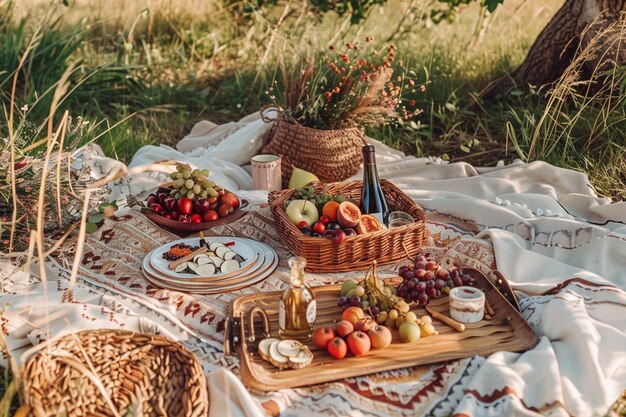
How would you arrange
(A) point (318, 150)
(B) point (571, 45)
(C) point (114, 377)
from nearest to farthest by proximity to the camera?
1. (C) point (114, 377)
2. (A) point (318, 150)
3. (B) point (571, 45)

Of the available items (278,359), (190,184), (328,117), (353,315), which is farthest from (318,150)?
(278,359)

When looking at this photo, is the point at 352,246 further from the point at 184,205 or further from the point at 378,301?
the point at 184,205

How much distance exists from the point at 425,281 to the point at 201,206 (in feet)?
4.51

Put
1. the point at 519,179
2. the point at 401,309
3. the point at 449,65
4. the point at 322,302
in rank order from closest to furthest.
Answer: the point at 401,309, the point at 322,302, the point at 519,179, the point at 449,65

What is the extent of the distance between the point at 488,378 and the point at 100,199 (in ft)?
7.81

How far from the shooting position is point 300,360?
2.87 meters

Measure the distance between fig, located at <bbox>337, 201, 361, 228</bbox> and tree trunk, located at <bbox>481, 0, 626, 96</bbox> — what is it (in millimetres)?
2257

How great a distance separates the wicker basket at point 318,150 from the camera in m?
4.89

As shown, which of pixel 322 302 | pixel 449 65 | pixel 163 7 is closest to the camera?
pixel 322 302

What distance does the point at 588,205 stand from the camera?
4.50 meters

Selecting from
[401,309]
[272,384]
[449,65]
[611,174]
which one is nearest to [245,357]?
[272,384]

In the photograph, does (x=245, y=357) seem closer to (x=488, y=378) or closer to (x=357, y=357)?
(x=357, y=357)

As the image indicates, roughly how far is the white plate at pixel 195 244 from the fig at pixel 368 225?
21.1 inches

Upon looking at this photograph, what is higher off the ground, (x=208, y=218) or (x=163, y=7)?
(x=163, y=7)
